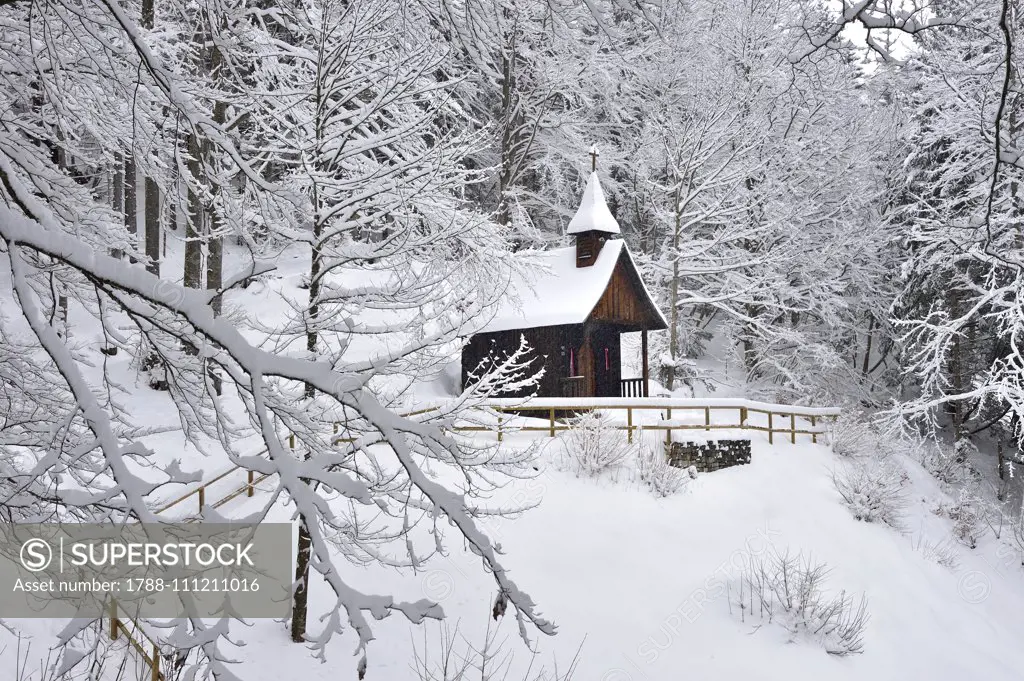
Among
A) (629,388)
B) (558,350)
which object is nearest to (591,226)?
(558,350)

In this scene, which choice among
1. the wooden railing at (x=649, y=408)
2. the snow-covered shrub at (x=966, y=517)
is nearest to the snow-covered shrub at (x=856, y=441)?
the wooden railing at (x=649, y=408)

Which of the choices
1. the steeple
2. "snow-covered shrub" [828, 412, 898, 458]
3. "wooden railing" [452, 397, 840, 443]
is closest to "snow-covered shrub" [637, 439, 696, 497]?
"wooden railing" [452, 397, 840, 443]

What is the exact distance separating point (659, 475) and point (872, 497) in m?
4.48

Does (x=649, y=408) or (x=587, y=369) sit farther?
(x=587, y=369)

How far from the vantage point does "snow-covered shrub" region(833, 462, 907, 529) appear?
14.0 meters

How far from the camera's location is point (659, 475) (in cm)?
1325

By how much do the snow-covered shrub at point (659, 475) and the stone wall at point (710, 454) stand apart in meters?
0.48

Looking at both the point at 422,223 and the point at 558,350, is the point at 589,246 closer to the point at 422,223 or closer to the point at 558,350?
the point at 558,350

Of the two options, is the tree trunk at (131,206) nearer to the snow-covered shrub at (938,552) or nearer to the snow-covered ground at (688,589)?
the snow-covered ground at (688,589)

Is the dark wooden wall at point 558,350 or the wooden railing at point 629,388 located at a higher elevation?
the dark wooden wall at point 558,350

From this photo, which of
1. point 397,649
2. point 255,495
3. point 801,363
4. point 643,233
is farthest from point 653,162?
point 397,649

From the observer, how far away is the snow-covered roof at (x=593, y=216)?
20.0 m

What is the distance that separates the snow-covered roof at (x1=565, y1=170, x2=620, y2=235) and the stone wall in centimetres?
752

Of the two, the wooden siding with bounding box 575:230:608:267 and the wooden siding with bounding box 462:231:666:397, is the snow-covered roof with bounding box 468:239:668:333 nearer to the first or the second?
the wooden siding with bounding box 575:230:608:267
